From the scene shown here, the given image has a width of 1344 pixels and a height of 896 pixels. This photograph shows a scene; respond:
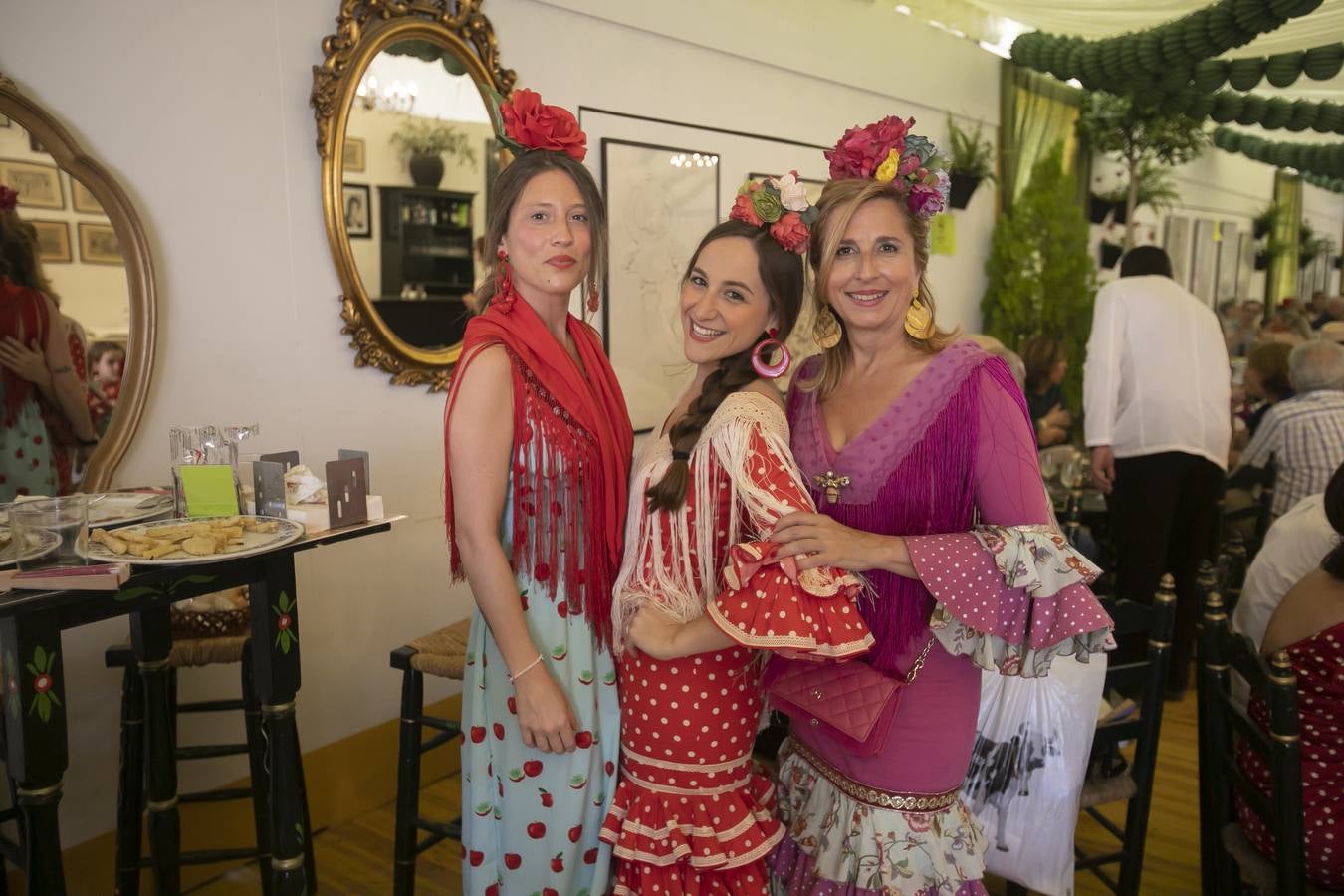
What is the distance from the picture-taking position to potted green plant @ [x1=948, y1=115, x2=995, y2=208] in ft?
18.9

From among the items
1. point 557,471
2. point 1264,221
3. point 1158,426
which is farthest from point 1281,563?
point 1264,221

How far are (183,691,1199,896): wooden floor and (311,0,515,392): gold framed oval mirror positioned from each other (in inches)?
56.8

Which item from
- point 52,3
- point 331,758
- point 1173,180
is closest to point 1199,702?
point 331,758

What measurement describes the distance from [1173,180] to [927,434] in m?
9.12

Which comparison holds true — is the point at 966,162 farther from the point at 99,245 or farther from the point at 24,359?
the point at 24,359

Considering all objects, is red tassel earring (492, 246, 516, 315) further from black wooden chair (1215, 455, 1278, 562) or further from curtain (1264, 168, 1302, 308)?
curtain (1264, 168, 1302, 308)

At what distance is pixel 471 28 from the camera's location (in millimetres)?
3082

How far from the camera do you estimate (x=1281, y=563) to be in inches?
107

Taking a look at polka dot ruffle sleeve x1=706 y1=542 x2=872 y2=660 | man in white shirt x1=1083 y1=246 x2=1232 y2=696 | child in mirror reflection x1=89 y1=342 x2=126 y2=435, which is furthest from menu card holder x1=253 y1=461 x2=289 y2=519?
man in white shirt x1=1083 y1=246 x2=1232 y2=696

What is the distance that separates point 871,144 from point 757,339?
0.40 meters

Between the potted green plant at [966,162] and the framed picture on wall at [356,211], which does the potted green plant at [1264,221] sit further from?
the framed picture on wall at [356,211]

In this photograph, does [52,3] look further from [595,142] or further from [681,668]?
[681,668]

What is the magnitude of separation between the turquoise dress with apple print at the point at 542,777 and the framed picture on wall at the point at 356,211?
1.62 meters

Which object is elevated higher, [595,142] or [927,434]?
[595,142]
